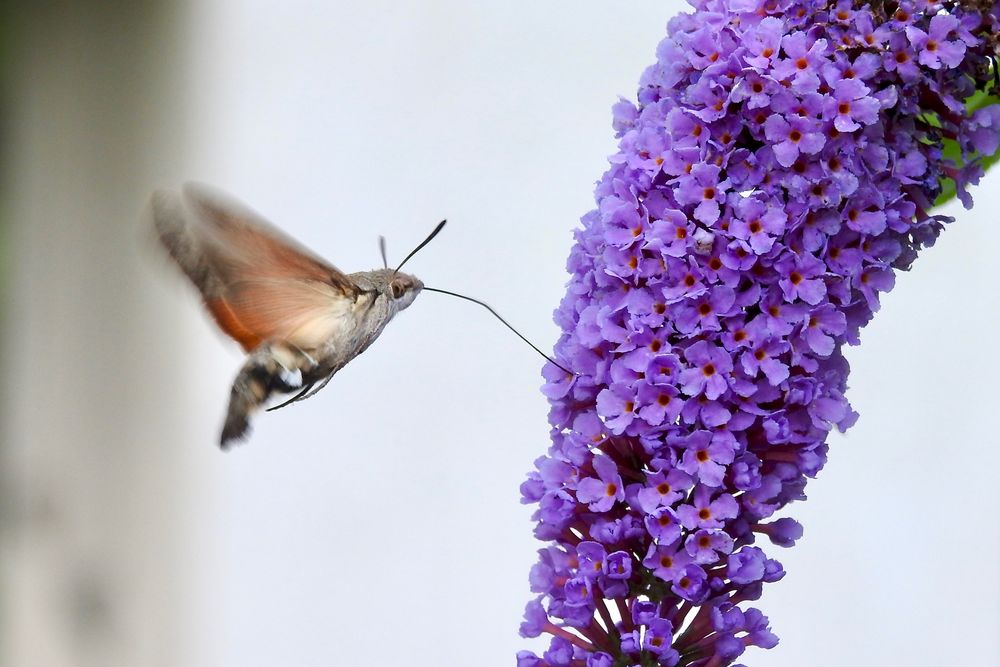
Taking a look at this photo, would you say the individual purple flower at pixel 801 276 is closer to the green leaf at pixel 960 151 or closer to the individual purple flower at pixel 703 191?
the individual purple flower at pixel 703 191

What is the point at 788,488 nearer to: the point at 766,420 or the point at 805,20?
the point at 766,420

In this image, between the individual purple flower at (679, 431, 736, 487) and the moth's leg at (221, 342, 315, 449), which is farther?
the moth's leg at (221, 342, 315, 449)

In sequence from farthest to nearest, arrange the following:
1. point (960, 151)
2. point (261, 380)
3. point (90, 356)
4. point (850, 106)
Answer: point (90, 356) < point (261, 380) < point (960, 151) < point (850, 106)

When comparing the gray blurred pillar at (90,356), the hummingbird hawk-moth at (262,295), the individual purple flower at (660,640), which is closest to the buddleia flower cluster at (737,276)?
the individual purple flower at (660,640)

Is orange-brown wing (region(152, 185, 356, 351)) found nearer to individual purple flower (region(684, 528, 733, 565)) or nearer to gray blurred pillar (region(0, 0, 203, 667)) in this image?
individual purple flower (region(684, 528, 733, 565))

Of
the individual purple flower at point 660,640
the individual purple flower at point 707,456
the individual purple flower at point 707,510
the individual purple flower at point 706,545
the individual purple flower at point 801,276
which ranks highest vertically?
the individual purple flower at point 801,276

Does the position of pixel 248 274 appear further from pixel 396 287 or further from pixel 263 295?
pixel 396 287

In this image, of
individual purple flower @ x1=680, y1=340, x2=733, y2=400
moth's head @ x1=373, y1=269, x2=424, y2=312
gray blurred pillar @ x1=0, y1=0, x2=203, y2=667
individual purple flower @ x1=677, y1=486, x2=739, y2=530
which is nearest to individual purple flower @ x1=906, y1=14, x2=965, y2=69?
individual purple flower @ x1=680, y1=340, x2=733, y2=400

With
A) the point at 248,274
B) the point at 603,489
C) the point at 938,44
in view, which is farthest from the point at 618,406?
the point at 248,274
